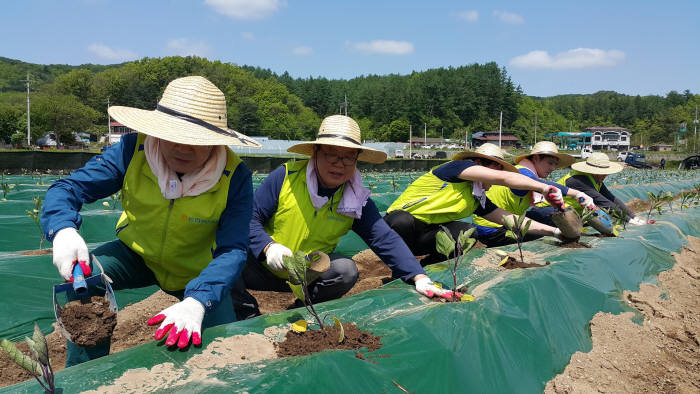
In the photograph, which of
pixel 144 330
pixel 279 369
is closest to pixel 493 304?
pixel 279 369

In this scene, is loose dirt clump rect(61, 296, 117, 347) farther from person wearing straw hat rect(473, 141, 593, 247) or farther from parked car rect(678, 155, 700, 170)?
parked car rect(678, 155, 700, 170)

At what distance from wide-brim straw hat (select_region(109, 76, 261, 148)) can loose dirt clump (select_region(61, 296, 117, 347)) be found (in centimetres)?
61

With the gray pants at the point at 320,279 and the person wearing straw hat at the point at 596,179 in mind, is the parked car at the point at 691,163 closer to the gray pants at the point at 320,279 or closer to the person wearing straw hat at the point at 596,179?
the person wearing straw hat at the point at 596,179

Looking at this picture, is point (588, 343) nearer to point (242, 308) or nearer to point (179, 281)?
point (242, 308)

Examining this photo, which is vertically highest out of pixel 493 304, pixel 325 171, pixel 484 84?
pixel 484 84

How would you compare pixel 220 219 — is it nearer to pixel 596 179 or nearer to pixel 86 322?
pixel 86 322

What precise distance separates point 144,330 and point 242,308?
684mm

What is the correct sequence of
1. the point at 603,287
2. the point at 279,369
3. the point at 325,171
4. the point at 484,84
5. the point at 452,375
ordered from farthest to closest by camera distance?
1. the point at 484,84
2. the point at 603,287
3. the point at 325,171
4. the point at 452,375
5. the point at 279,369

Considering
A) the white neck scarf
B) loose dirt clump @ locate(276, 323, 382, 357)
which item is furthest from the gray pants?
loose dirt clump @ locate(276, 323, 382, 357)

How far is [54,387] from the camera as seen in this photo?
1.14 meters

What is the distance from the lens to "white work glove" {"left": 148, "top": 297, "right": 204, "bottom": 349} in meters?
1.38

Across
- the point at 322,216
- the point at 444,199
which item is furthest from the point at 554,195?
the point at 322,216

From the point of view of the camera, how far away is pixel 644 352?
2168mm

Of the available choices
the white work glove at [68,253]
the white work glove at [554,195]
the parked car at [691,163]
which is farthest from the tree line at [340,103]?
the white work glove at [68,253]
